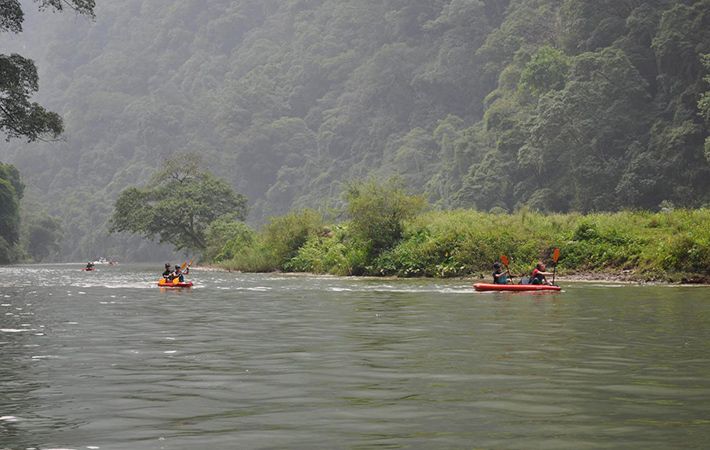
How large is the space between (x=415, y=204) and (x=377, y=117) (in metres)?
96.9

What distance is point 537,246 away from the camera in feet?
136

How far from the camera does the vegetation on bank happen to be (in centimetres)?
3559

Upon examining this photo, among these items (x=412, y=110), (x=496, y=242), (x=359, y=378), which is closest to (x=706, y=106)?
(x=496, y=242)

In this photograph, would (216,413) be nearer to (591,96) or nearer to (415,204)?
(415,204)

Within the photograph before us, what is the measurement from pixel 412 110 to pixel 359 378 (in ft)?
430

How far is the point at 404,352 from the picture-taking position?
13.7m

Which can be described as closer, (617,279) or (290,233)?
(617,279)

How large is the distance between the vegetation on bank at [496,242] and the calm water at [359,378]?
1481cm

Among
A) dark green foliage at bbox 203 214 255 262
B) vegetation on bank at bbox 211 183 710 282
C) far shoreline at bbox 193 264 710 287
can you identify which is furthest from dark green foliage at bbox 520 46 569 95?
far shoreline at bbox 193 264 710 287

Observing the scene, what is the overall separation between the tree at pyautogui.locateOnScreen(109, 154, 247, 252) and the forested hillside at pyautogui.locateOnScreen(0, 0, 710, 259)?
24.4m


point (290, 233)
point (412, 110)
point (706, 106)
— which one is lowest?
point (290, 233)

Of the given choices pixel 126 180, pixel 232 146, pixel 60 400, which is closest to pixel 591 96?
pixel 60 400

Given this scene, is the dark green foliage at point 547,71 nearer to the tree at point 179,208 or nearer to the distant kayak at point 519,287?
the tree at point 179,208

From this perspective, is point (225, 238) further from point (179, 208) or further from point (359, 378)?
point (359, 378)
